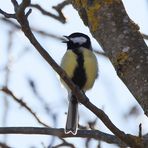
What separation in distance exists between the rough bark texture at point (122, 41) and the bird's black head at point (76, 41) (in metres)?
0.77

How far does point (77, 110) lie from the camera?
8.97ft

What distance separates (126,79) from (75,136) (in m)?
0.38

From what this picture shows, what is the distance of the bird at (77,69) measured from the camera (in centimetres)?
256

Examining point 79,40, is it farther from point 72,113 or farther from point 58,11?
point 72,113

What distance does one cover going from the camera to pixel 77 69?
2543 mm

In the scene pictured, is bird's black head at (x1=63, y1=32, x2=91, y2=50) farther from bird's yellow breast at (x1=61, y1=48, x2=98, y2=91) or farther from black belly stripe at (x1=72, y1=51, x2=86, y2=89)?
black belly stripe at (x1=72, y1=51, x2=86, y2=89)

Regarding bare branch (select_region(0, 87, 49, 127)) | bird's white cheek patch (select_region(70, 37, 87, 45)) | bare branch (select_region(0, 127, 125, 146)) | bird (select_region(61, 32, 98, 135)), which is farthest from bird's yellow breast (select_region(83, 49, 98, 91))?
bare branch (select_region(0, 127, 125, 146))

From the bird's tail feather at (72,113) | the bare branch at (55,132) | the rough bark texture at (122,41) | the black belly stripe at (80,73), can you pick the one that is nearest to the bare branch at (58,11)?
the black belly stripe at (80,73)

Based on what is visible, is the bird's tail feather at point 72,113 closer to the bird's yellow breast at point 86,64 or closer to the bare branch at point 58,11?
the bird's yellow breast at point 86,64

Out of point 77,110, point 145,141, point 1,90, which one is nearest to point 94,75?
point 77,110

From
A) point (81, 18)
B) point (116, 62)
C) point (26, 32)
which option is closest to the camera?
point (26, 32)

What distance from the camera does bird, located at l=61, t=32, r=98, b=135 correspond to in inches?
101

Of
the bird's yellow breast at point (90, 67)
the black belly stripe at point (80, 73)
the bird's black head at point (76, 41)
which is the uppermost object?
the bird's black head at point (76, 41)

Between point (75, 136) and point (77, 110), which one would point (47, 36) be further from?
point (75, 136)
